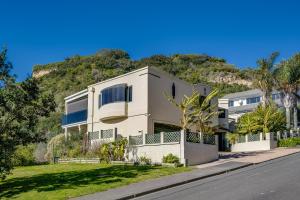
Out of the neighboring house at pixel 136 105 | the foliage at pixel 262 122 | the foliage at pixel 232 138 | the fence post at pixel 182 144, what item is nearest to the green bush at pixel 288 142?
the foliage at pixel 262 122

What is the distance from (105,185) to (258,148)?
2594 centimetres

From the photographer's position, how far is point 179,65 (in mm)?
109688

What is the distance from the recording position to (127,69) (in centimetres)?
9838

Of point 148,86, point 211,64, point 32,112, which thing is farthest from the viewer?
point 211,64

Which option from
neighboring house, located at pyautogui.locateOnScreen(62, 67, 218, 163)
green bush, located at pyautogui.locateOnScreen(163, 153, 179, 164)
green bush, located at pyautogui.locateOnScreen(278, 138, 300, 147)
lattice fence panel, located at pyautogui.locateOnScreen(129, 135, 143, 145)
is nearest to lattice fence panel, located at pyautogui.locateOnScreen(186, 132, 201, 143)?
green bush, located at pyautogui.locateOnScreen(163, 153, 179, 164)

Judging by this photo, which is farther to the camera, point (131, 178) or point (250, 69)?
point (250, 69)

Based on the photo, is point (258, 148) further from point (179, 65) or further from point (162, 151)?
point (179, 65)

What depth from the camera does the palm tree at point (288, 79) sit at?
53094 mm

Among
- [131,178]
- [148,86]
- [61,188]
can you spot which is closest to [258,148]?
[148,86]

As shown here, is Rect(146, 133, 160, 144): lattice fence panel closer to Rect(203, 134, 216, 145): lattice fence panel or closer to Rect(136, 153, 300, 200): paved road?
Rect(203, 134, 216, 145): lattice fence panel

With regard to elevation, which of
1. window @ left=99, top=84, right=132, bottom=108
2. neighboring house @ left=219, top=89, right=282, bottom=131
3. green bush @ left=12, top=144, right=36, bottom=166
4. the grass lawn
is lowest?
the grass lawn

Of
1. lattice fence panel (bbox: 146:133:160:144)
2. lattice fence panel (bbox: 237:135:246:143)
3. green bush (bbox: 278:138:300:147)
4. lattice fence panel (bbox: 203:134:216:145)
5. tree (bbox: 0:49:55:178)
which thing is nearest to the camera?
tree (bbox: 0:49:55:178)

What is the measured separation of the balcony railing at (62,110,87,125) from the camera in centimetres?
4207

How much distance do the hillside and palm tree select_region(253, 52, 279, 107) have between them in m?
35.2
